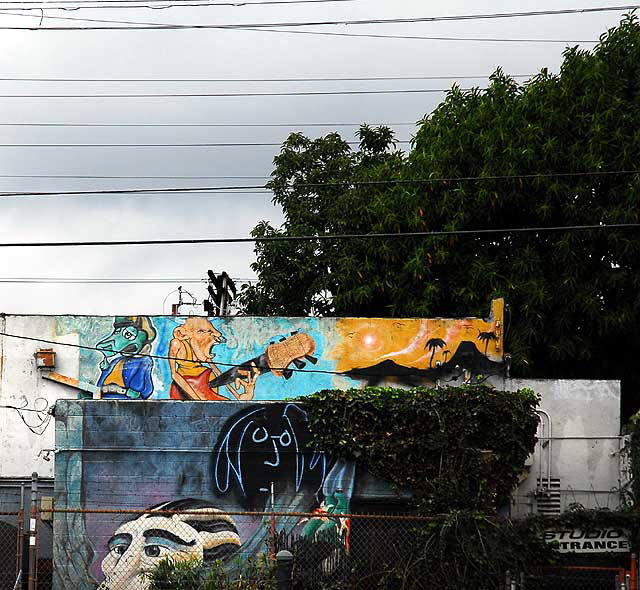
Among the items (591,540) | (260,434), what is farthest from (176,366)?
(591,540)

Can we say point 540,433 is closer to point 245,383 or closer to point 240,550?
point 245,383

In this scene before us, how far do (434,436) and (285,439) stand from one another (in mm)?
2288

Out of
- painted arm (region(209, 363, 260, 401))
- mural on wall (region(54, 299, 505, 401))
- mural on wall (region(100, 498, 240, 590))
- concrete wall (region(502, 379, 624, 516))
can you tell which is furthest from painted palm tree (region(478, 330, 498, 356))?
mural on wall (region(100, 498, 240, 590))

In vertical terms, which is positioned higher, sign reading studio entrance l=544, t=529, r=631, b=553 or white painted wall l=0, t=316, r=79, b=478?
white painted wall l=0, t=316, r=79, b=478

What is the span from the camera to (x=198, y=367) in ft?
75.2

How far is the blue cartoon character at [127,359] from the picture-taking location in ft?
75.1

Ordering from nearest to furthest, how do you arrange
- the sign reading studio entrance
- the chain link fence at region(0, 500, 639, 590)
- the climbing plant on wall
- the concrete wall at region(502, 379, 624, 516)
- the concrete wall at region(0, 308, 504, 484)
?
the sign reading studio entrance → the chain link fence at region(0, 500, 639, 590) → the climbing plant on wall → the concrete wall at region(502, 379, 624, 516) → the concrete wall at region(0, 308, 504, 484)

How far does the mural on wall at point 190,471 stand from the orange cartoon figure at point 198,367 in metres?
6.02

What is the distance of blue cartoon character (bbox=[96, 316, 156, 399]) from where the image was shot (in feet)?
75.1

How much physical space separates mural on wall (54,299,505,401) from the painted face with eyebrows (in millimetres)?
6835

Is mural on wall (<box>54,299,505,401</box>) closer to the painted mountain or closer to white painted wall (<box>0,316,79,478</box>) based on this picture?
the painted mountain

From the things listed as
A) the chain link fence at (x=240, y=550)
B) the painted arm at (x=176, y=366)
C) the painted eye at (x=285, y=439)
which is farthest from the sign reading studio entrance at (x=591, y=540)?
the painted arm at (x=176, y=366)

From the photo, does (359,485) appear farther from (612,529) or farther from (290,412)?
(612,529)

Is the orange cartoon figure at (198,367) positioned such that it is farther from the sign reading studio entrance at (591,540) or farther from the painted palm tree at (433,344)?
the sign reading studio entrance at (591,540)
